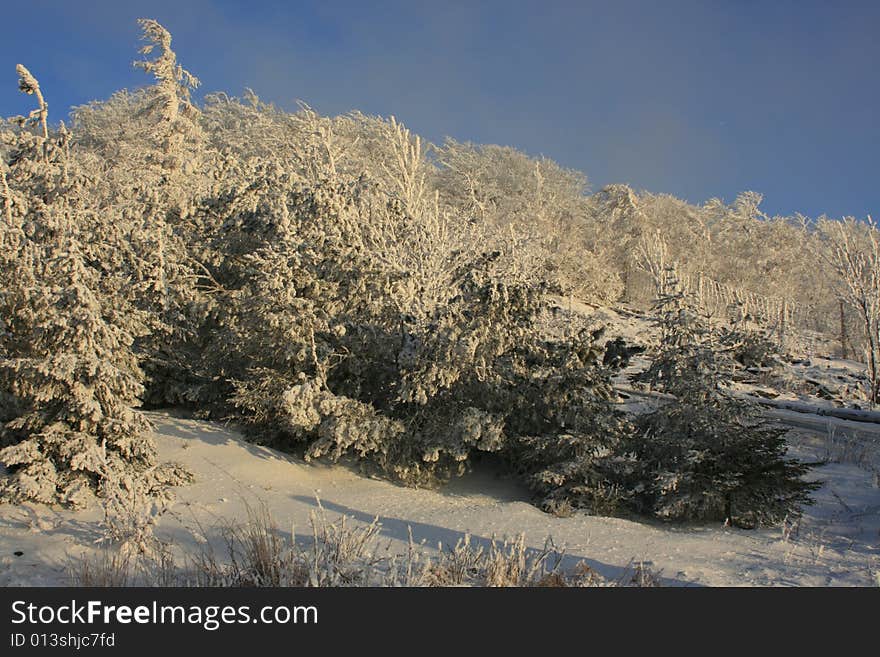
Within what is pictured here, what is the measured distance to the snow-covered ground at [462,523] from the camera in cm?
525

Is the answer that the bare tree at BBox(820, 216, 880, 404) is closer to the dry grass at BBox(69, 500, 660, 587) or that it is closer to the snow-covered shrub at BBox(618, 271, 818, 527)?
the snow-covered shrub at BBox(618, 271, 818, 527)

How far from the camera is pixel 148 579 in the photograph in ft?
14.3

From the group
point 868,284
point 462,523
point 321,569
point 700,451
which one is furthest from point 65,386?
point 868,284

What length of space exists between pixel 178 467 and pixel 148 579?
3186mm

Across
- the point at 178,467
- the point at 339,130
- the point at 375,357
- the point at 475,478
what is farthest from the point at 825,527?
the point at 339,130

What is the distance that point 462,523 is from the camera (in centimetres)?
697

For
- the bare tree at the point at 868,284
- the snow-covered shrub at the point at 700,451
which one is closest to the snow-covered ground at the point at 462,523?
the snow-covered shrub at the point at 700,451

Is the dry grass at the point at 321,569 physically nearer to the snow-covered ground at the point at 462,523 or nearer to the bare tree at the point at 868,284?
the snow-covered ground at the point at 462,523

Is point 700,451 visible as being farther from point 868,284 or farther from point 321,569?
point 868,284

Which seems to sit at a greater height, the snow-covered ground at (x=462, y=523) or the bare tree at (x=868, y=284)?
the bare tree at (x=868, y=284)

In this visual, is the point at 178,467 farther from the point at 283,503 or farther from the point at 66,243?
the point at 66,243

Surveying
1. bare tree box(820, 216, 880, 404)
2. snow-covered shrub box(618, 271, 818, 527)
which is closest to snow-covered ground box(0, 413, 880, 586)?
snow-covered shrub box(618, 271, 818, 527)

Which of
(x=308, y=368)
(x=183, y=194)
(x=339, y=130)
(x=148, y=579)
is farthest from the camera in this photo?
(x=339, y=130)
